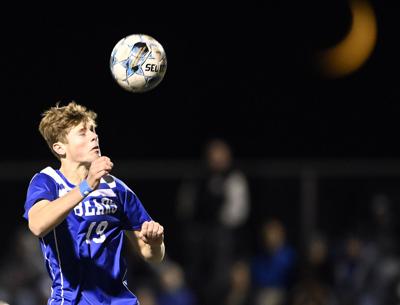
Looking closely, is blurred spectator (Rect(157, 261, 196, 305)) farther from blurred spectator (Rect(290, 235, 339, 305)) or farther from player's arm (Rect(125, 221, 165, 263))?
player's arm (Rect(125, 221, 165, 263))

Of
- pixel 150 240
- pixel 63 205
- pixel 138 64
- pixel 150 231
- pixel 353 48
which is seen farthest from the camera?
pixel 353 48

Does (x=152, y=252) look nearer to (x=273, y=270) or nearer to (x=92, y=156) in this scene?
(x=92, y=156)

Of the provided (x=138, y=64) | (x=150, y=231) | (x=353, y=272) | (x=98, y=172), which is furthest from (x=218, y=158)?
(x=98, y=172)

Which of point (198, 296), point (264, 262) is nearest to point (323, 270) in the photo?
point (264, 262)

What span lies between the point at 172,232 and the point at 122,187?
822cm

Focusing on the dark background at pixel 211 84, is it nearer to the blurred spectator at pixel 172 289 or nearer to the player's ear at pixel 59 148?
the blurred spectator at pixel 172 289

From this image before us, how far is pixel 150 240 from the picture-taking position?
23.3ft

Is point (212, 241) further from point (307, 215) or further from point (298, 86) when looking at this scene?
point (298, 86)

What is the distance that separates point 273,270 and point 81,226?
714cm

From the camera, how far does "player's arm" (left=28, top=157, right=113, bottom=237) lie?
6.64m

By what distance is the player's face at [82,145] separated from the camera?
285 inches

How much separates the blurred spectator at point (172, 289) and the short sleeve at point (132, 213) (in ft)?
20.6

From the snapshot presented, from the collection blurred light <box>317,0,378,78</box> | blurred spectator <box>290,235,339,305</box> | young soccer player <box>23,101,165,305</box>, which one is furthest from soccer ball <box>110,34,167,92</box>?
blurred light <box>317,0,378,78</box>

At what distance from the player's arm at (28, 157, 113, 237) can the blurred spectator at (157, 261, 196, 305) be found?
7.03 m
